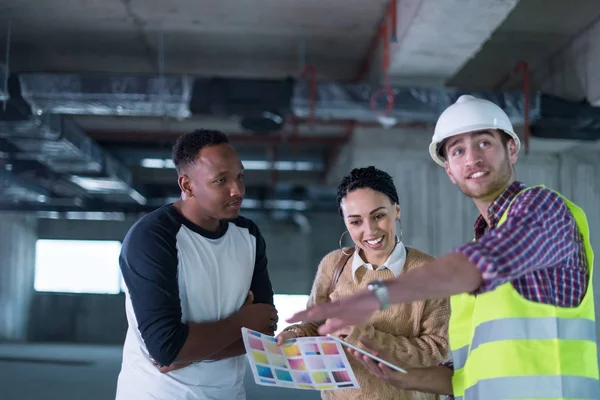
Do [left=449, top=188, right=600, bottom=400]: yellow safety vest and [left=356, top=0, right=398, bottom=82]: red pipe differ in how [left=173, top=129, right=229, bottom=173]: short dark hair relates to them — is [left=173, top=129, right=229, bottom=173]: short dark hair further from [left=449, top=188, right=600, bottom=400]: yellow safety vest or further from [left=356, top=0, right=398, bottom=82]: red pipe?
[left=356, top=0, right=398, bottom=82]: red pipe

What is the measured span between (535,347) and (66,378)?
21.9 feet

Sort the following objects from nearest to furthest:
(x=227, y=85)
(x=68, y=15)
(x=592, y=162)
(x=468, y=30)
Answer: (x=468, y=30), (x=227, y=85), (x=68, y=15), (x=592, y=162)

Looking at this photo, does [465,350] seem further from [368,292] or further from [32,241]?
[32,241]

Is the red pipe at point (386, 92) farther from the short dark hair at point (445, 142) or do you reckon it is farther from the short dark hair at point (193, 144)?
the short dark hair at point (445, 142)

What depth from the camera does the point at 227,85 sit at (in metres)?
5.36

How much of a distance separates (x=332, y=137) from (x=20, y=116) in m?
4.42

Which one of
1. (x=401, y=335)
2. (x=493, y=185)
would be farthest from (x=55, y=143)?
(x=493, y=185)

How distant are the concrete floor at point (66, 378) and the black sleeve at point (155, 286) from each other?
14.1 feet

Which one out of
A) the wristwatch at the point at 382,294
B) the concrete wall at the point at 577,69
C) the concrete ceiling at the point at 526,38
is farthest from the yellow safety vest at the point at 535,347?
the concrete wall at the point at 577,69

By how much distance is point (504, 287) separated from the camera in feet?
4.63

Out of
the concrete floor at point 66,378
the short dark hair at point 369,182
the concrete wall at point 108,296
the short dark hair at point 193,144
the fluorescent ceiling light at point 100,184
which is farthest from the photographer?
the concrete wall at point 108,296

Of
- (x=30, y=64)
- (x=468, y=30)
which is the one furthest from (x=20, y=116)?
(x=468, y=30)

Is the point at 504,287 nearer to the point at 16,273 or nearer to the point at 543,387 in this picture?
the point at 543,387

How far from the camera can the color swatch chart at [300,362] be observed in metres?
1.78
